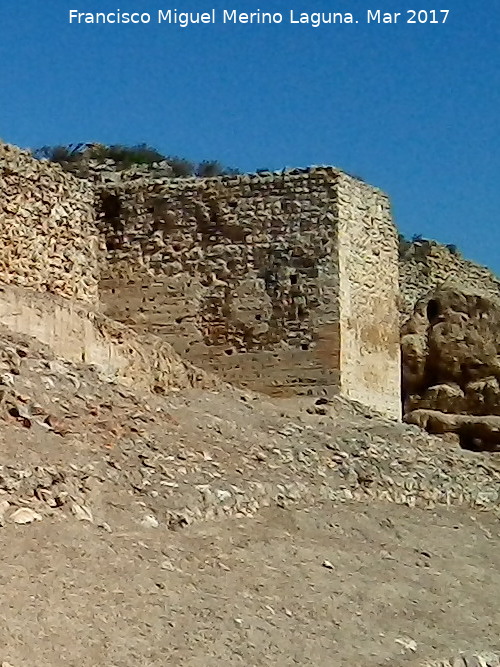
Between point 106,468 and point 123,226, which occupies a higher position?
point 123,226

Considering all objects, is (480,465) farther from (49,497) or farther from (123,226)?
(49,497)

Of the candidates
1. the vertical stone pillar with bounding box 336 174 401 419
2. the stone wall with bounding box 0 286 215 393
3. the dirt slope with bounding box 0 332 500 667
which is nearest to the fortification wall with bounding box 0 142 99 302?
the stone wall with bounding box 0 286 215 393

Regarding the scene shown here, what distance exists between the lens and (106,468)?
7871 millimetres

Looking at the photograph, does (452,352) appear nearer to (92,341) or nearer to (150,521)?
(92,341)

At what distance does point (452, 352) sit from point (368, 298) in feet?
10.7

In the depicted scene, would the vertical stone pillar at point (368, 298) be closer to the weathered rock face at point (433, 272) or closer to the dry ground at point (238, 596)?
the weathered rock face at point (433, 272)

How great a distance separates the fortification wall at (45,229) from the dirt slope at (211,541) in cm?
446

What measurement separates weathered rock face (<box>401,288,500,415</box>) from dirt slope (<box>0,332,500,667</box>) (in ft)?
25.0

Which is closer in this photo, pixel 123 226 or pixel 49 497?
pixel 49 497

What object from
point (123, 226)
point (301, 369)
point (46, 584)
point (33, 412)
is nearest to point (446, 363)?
point (301, 369)

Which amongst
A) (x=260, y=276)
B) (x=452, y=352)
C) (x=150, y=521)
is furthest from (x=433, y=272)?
(x=150, y=521)

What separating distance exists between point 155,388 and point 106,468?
211 inches

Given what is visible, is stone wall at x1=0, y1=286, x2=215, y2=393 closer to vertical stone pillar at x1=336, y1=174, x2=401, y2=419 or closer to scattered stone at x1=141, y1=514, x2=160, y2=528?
vertical stone pillar at x1=336, y1=174, x2=401, y2=419

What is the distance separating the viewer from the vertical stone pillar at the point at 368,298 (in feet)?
53.9
